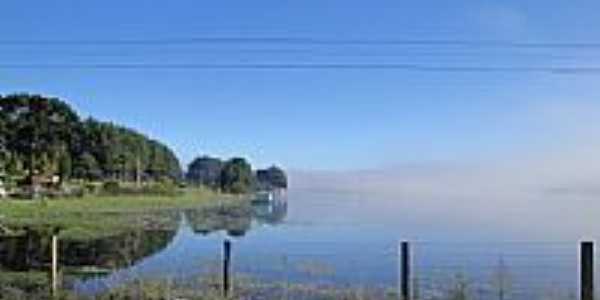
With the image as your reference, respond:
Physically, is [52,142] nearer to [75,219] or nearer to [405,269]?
[75,219]

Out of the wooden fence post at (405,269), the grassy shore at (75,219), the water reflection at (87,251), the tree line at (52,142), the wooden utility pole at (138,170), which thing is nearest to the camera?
the wooden fence post at (405,269)

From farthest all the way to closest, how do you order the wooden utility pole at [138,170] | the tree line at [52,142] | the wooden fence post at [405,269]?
the wooden utility pole at [138,170] < the tree line at [52,142] < the wooden fence post at [405,269]

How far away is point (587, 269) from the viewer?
54.2 feet

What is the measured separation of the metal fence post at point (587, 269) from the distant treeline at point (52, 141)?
96.6 metres

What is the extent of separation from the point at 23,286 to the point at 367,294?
25.8 feet

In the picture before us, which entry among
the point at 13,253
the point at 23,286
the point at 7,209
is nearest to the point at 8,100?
the point at 7,209

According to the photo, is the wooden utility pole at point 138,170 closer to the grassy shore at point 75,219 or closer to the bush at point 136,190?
the bush at point 136,190

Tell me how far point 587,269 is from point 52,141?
376 feet

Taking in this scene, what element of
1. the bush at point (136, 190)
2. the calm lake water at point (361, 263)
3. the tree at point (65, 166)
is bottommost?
the calm lake water at point (361, 263)

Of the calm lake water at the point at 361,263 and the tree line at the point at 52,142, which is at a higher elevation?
the tree line at the point at 52,142

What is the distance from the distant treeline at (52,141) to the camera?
4729 inches

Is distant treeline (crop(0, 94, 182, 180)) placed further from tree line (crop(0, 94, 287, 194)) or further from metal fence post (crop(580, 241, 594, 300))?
metal fence post (crop(580, 241, 594, 300))

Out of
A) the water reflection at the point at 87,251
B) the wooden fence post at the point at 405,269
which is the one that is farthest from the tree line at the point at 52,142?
the wooden fence post at the point at 405,269

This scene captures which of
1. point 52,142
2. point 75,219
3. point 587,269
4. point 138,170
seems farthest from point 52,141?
point 587,269
